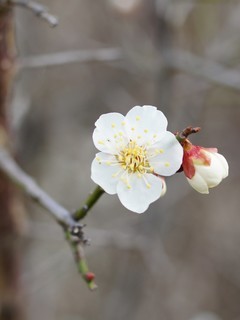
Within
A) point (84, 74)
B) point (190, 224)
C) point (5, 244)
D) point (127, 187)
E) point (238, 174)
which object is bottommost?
point (190, 224)

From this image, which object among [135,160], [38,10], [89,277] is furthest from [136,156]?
[38,10]

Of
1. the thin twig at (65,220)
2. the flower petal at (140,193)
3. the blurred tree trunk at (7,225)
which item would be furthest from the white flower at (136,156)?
the blurred tree trunk at (7,225)

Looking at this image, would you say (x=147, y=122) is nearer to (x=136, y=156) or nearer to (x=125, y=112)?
(x=136, y=156)

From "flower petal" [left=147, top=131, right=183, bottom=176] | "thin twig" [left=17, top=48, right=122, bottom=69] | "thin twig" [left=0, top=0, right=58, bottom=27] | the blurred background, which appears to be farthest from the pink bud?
the blurred background

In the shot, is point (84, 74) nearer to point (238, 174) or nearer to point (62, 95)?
point (62, 95)

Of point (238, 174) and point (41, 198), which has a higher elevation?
point (41, 198)

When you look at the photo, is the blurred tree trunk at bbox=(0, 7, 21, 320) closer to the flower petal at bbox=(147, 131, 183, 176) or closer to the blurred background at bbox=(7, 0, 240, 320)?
the blurred background at bbox=(7, 0, 240, 320)

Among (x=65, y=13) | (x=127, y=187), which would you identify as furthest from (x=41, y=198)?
(x=65, y=13)
